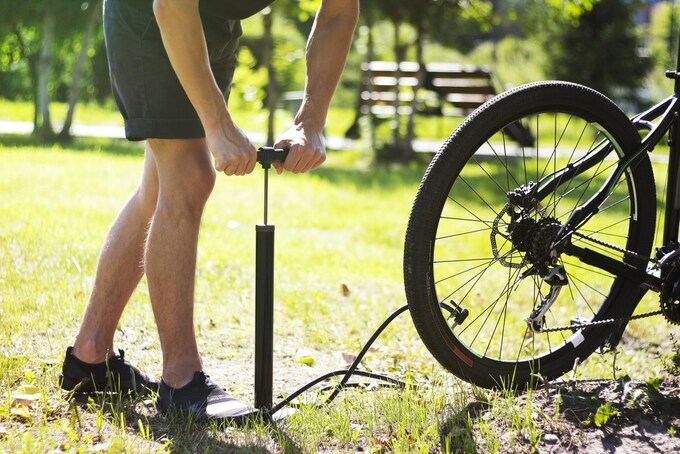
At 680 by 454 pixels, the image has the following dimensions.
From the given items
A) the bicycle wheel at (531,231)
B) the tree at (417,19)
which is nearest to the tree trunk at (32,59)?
the tree at (417,19)

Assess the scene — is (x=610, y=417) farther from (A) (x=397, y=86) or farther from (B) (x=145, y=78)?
(A) (x=397, y=86)

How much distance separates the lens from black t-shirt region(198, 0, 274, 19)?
2379 mm

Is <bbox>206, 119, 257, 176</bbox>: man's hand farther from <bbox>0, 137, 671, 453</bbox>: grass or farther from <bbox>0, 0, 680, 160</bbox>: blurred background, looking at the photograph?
<bbox>0, 0, 680, 160</bbox>: blurred background

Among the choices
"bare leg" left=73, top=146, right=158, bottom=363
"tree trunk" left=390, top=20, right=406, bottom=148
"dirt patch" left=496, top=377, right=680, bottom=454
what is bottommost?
"dirt patch" left=496, top=377, right=680, bottom=454

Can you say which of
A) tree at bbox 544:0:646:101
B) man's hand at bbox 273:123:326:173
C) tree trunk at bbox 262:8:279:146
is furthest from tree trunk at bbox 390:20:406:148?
man's hand at bbox 273:123:326:173

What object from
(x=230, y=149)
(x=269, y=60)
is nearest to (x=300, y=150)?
(x=230, y=149)

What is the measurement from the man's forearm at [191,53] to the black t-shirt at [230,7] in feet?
0.76

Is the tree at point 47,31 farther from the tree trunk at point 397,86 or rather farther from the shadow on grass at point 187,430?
the shadow on grass at point 187,430

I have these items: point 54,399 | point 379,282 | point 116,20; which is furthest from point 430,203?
point 379,282

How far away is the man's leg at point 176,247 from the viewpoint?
242 cm

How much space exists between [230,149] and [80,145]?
10142mm

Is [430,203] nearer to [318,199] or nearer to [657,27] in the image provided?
[318,199]

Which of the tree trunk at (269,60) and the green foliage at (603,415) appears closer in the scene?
the green foliage at (603,415)

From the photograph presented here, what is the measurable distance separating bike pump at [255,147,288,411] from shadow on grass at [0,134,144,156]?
861 centimetres
